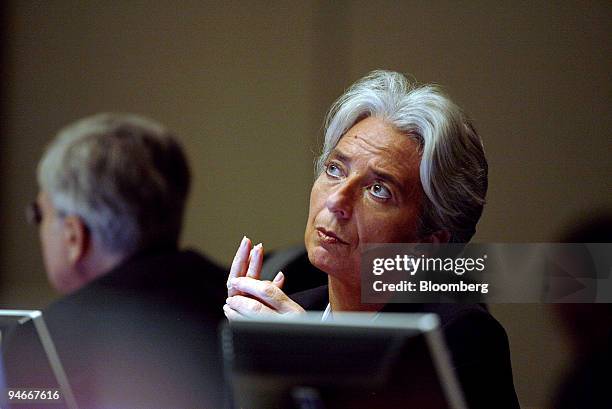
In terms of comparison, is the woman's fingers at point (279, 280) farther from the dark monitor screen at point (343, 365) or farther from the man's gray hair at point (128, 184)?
the man's gray hair at point (128, 184)

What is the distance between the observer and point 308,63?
217cm

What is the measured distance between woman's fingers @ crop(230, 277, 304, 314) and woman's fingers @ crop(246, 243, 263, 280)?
0.01 meters

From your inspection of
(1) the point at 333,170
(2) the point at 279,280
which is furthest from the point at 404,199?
(2) the point at 279,280

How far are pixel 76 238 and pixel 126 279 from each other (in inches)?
6.2

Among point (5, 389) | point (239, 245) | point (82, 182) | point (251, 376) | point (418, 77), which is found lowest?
point (5, 389)

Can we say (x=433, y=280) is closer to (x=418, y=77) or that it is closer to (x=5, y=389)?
(x=418, y=77)

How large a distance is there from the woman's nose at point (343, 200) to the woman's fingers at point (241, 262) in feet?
0.73

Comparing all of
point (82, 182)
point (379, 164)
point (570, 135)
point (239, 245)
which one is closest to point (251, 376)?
point (239, 245)

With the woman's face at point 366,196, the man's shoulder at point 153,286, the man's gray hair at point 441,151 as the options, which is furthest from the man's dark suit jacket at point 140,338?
the man's gray hair at point 441,151

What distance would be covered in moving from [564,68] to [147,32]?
991mm

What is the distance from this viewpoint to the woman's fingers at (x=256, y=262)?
2.15 metres

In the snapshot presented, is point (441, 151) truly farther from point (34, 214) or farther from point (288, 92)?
point (34, 214)

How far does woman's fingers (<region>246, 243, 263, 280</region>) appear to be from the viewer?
2.15 meters

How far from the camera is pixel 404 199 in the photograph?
202 centimetres
